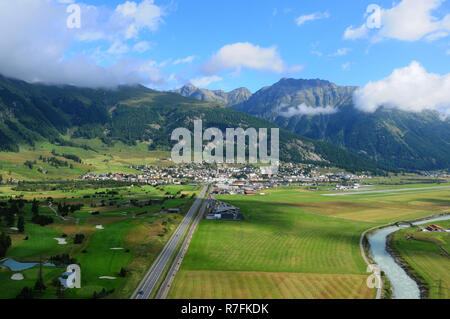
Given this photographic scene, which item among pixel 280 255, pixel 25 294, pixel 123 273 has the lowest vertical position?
pixel 280 255

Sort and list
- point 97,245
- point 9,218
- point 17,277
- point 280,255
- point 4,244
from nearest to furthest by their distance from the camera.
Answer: point 17,277, point 4,244, point 280,255, point 97,245, point 9,218

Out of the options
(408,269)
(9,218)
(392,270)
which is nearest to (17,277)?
(9,218)

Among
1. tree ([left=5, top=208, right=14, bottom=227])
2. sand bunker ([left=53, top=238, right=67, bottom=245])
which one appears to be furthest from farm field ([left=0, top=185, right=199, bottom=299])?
tree ([left=5, top=208, right=14, bottom=227])

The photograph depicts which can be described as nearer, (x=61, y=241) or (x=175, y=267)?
(x=175, y=267)

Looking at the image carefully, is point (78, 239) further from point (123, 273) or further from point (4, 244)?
point (123, 273)

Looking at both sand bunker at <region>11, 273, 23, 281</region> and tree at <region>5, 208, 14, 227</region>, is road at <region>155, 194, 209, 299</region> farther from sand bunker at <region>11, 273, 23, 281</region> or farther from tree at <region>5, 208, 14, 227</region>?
tree at <region>5, 208, 14, 227</region>

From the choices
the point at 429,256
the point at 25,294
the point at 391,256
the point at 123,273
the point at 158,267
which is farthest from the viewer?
the point at 391,256
